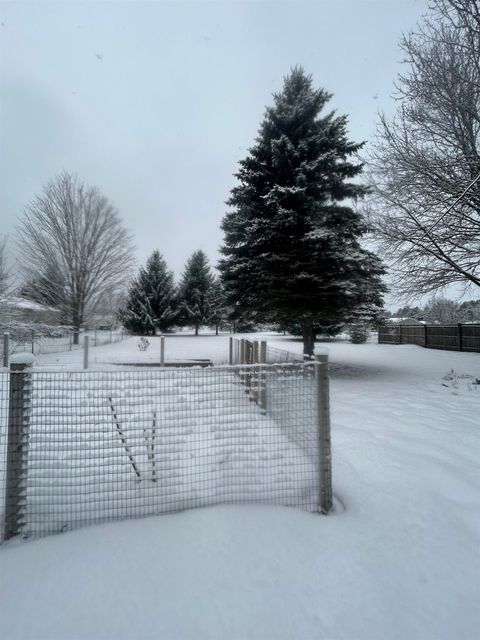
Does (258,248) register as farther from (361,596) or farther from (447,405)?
(361,596)

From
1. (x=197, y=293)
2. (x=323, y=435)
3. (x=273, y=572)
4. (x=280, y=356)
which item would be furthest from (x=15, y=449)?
(x=197, y=293)

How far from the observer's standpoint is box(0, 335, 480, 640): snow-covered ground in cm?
152

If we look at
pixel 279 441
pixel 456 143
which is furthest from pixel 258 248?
pixel 279 441

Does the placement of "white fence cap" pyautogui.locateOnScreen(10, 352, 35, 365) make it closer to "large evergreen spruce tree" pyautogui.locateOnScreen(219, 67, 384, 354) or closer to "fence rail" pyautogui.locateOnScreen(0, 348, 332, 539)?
"fence rail" pyautogui.locateOnScreen(0, 348, 332, 539)

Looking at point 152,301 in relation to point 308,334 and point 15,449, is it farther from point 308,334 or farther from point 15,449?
point 15,449

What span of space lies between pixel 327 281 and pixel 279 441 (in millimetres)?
5914

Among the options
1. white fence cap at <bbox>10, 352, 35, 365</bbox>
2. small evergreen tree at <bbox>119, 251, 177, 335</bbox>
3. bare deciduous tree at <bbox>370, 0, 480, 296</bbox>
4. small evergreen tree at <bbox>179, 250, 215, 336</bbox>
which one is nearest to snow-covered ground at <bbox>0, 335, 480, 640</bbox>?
white fence cap at <bbox>10, 352, 35, 365</bbox>

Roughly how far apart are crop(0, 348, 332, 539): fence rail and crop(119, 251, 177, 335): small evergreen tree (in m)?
24.7

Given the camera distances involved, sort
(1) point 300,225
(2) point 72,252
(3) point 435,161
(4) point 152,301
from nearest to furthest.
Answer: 1. (3) point 435,161
2. (1) point 300,225
3. (2) point 72,252
4. (4) point 152,301

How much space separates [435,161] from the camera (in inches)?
243

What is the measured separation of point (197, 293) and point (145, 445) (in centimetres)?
2709

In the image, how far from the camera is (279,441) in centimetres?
268

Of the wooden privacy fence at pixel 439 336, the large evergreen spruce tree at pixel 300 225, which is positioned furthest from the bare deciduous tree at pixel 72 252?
the wooden privacy fence at pixel 439 336

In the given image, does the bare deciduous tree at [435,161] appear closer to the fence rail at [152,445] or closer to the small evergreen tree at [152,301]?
the fence rail at [152,445]
